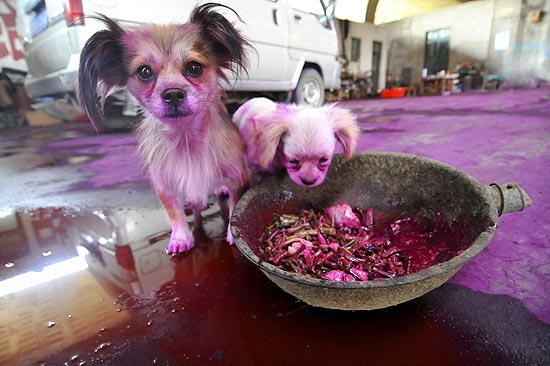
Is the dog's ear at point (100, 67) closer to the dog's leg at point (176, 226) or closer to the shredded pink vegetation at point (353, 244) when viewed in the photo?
the dog's leg at point (176, 226)

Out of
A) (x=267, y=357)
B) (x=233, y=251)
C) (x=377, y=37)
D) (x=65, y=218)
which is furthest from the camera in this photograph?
(x=377, y=37)

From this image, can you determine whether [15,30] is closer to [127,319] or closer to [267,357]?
[127,319]

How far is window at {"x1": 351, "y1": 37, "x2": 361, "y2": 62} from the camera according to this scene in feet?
29.1

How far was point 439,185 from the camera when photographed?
120cm

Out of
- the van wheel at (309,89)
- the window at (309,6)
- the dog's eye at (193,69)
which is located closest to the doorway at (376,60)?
the van wheel at (309,89)

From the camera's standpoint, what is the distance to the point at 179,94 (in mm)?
1084

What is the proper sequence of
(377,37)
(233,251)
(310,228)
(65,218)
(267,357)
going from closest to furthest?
(267,357)
(310,228)
(233,251)
(65,218)
(377,37)

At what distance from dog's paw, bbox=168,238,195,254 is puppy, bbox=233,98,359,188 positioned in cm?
43

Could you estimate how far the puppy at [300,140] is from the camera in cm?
130

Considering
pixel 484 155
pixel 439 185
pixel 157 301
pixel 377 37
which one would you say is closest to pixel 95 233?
pixel 157 301

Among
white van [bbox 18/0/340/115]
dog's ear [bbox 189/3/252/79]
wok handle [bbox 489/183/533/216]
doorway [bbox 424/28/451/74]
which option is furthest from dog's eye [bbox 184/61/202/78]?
doorway [bbox 424/28/451/74]

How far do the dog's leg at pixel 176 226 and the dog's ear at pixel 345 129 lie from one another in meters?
0.79

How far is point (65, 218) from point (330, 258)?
1.57 meters

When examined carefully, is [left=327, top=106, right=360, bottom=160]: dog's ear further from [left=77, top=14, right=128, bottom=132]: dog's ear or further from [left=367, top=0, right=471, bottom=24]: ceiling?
[left=367, top=0, right=471, bottom=24]: ceiling
